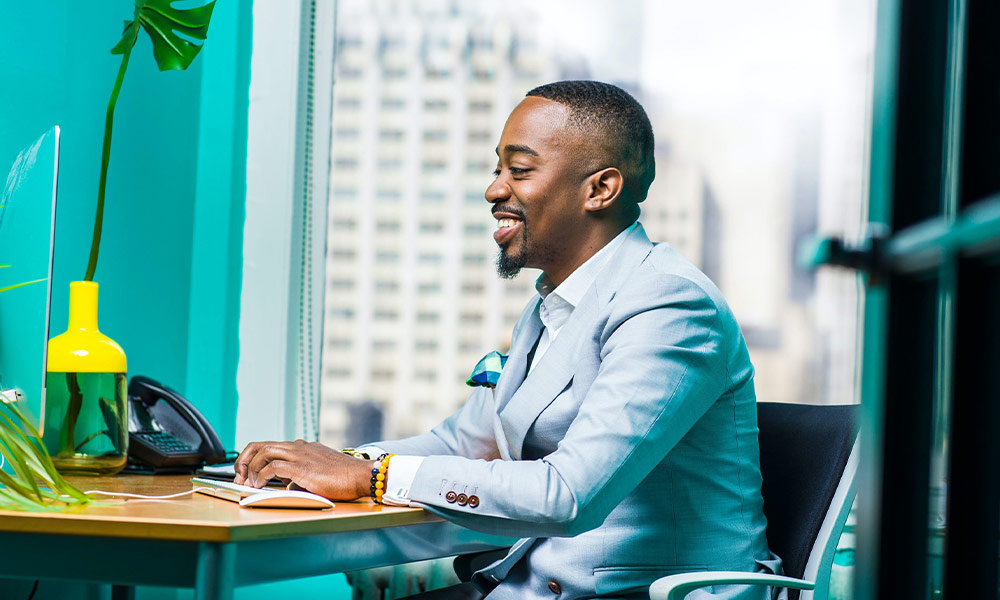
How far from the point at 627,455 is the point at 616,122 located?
29.1 inches

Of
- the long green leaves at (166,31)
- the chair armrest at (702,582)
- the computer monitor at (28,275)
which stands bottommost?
the chair armrest at (702,582)

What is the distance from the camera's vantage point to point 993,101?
47cm

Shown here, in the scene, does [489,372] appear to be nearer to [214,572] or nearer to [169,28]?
[214,572]

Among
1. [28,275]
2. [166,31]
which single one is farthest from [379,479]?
[166,31]

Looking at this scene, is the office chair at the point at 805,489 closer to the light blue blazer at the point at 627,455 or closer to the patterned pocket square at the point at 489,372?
the light blue blazer at the point at 627,455

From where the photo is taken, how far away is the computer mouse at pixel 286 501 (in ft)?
4.30

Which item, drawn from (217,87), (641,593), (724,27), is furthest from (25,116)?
(724,27)

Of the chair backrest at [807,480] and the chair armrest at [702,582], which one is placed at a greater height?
the chair backrest at [807,480]

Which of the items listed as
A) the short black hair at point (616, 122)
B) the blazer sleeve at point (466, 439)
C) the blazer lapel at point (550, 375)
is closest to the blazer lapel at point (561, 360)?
the blazer lapel at point (550, 375)

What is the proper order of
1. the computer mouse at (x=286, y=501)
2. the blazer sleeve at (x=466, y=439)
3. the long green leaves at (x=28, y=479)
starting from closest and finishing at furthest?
the long green leaves at (x=28, y=479) < the computer mouse at (x=286, y=501) < the blazer sleeve at (x=466, y=439)

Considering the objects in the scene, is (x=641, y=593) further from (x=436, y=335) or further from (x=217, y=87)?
(x=217, y=87)

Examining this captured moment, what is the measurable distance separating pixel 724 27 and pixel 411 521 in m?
1.93

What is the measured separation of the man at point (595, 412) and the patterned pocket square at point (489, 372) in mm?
36

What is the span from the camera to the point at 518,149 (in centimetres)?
182
